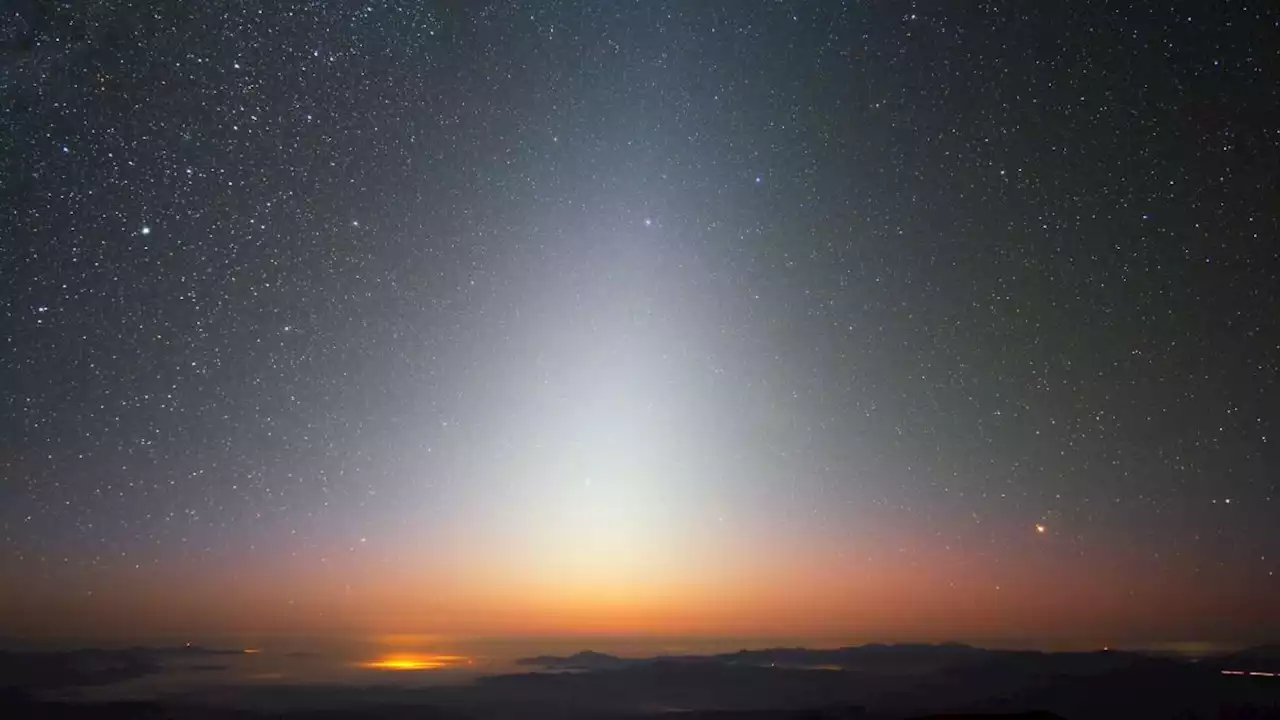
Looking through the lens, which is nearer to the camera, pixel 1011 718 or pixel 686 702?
pixel 1011 718

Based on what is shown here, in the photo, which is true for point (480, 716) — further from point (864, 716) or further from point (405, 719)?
point (864, 716)

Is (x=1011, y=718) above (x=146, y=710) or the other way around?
above

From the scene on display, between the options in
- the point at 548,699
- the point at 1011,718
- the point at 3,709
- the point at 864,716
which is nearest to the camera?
the point at 1011,718

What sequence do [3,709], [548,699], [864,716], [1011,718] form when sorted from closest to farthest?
[1011,718] < [3,709] < [864,716] < [548,699]

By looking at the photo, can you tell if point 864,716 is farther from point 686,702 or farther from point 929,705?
point 686,702

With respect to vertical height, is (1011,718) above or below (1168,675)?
above

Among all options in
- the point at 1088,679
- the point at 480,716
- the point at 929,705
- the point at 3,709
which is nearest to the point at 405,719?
the point at 480,716

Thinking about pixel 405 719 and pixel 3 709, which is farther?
pixel 405 719

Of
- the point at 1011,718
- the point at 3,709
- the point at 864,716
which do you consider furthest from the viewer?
the point at 864,716

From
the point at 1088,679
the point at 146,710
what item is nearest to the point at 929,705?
the point at 1088,679
